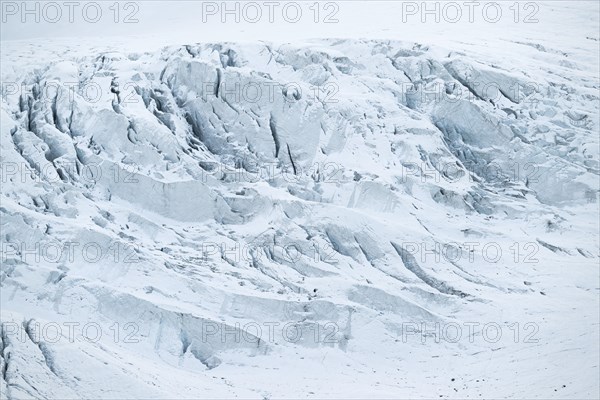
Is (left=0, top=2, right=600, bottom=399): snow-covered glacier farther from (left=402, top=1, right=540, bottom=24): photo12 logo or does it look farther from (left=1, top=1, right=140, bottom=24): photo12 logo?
(left=1, top=1, right=140, bottom=24): photo12 logo

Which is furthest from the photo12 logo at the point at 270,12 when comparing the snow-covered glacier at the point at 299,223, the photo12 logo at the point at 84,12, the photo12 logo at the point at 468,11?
the snow-covered glacier at the point at 299,223

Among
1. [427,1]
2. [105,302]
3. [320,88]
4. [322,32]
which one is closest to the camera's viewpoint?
[105,302]

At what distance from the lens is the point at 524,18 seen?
6178cm

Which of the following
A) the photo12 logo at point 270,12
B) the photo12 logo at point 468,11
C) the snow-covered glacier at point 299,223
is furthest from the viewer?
the photo12 logo at point 270,12

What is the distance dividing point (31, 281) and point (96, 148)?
9407 millimetres

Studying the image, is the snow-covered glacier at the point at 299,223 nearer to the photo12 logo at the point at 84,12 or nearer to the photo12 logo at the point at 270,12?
the photo12 logo at the point at 270,12

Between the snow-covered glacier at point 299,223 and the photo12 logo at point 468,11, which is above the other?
the photo12 logo at point 468,11

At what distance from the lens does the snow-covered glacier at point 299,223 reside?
3028cm

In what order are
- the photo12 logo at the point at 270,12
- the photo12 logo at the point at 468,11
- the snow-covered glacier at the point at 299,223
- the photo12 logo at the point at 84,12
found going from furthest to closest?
1. the photo12 logo at the point at 84,12
2. the photo12 logo at the point at 270,12
3. the photo12 logo at the point at 468,11
4. the snow-covered glacier at the point at 299,223

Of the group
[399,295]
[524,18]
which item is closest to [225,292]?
[399,295]

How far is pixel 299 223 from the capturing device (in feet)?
119

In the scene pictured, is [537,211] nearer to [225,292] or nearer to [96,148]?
[225,292]

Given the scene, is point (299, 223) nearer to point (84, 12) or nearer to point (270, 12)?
point (270, 12)

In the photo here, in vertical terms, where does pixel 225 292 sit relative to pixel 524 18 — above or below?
below
